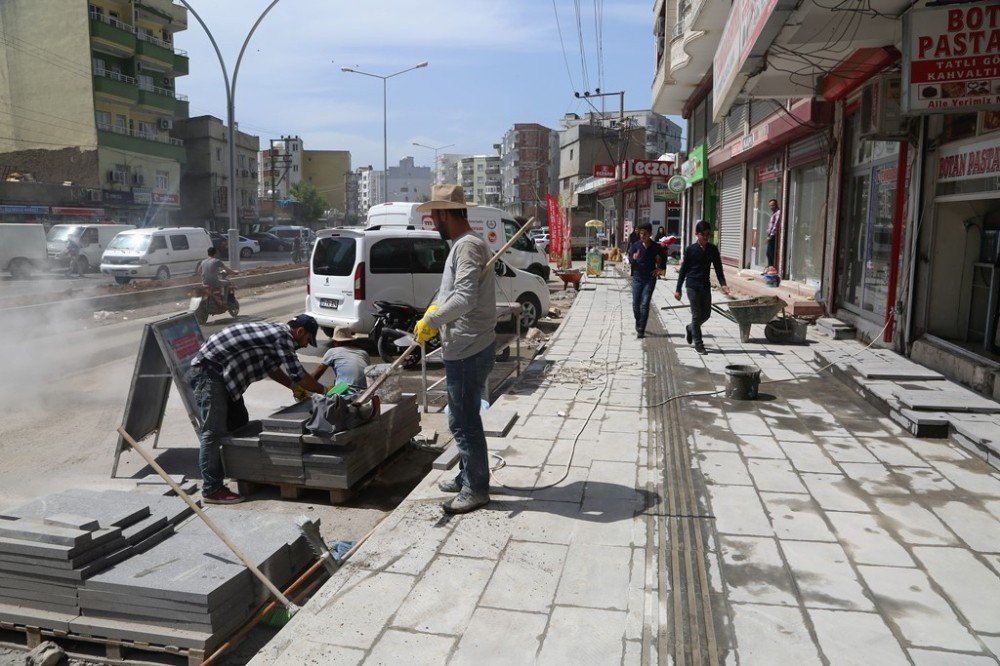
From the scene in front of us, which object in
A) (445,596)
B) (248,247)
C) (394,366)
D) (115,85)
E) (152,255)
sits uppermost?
(115,85)

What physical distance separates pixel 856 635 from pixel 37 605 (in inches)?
154

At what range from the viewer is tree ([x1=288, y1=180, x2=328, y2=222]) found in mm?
90500

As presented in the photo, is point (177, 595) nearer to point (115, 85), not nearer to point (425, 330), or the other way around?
point (425, 330)

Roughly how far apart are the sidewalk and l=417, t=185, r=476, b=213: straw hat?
1.92m

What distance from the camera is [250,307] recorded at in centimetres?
1853

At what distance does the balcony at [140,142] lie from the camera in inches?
1645

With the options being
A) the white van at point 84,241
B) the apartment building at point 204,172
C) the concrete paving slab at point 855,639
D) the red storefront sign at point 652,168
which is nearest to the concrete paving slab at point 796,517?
the concrete paving slab at point 855,639

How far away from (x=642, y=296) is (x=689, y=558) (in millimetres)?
8004

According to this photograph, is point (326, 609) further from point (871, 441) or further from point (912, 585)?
point (871, 441)

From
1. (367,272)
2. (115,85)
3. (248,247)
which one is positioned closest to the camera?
(367,272)

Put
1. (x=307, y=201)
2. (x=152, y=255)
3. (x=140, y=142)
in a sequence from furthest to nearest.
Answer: (x=307, y=201), (x=140, y=142), (x=152, y=255)

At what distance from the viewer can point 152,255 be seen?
21.3 meters

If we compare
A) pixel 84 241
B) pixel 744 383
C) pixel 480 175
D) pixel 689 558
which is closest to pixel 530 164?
pixel 480 175

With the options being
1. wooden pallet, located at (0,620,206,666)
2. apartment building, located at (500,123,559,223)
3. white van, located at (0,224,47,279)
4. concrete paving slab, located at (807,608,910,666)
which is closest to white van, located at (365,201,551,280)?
wooden pallet, located at (0,620,206,666)
